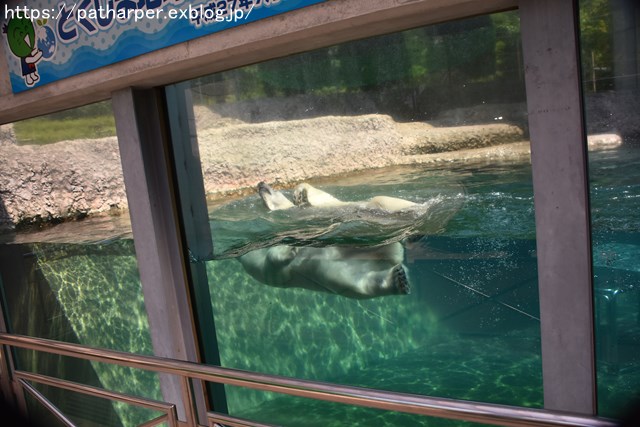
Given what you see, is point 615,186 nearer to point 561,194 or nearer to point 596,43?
point 561,194

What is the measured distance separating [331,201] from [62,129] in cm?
234

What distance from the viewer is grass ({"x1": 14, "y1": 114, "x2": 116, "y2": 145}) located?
415 centimetres

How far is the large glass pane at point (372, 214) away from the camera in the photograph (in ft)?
9.52

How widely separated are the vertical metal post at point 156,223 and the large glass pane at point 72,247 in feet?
1.62

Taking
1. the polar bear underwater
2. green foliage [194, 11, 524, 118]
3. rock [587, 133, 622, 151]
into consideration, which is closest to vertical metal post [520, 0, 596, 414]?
rock [587, 133, 622, 151]

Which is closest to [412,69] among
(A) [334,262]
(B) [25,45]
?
(A) [334,262]

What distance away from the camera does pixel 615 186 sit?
8.09 feet

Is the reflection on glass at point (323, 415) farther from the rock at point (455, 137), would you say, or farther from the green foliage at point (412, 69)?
the green foliage at point (412, 69)

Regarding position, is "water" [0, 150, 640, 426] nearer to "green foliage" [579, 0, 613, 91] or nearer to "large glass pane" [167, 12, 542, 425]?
"large glass pane" [167, 12, 542, 425]

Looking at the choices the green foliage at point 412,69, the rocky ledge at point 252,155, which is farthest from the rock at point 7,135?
the green foliage at point 412,69

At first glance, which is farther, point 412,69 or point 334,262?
point 334,262

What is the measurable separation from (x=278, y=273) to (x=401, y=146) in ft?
4.45

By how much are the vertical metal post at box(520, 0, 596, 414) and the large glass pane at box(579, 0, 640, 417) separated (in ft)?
0.76

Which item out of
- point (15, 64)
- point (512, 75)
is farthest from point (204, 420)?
point (512, 75)
